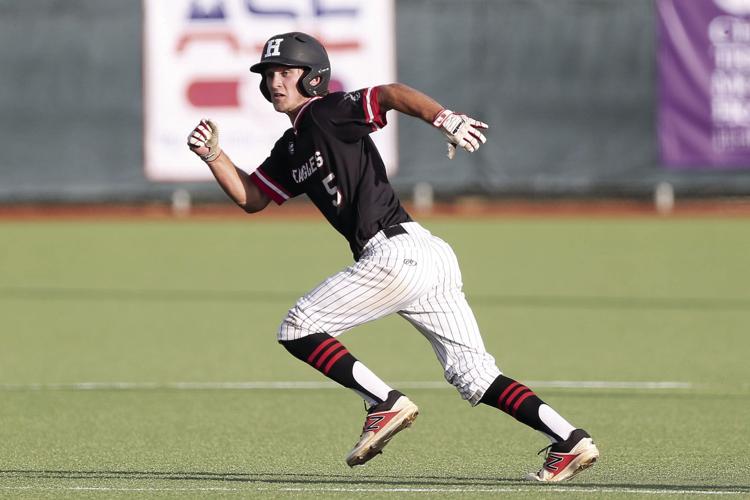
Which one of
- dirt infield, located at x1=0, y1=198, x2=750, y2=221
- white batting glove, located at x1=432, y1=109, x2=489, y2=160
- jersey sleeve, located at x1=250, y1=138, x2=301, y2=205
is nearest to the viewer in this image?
white batting glove, located at x1=432, y1=109, x2=489, y2=160

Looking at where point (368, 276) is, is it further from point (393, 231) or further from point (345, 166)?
point (345, 166)

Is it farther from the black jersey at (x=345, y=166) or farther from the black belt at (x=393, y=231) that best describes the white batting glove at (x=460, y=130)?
the black belt at (x=393, y=231)

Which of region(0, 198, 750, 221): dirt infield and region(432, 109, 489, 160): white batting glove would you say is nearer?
region(432, 109, 489, 160): white batting glove

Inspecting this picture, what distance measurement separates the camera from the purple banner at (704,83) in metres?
20.5

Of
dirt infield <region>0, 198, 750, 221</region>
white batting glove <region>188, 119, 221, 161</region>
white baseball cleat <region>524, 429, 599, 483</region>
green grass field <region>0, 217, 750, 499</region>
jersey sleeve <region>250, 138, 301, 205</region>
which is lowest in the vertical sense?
dirt infield <region>0, 198, 750, 221</region>

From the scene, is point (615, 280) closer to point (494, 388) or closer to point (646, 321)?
point (646, 321)

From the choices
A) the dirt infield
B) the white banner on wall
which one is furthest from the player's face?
the dirt infield

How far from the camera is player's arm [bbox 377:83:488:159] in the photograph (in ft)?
21.6

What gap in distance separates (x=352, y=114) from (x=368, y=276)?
721 millimetres

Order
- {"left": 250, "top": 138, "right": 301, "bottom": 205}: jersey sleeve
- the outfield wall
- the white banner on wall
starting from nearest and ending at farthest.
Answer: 1. {"left": 250, "top": 138, "right": 301, "bottom": 205}: jersey sleeve
2. the white banner on wall
3. the outfield wall

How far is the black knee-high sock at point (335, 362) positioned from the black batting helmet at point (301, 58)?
1.16 m

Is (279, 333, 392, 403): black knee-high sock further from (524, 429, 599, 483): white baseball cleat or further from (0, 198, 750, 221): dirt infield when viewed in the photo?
(0, 198, 750, 221): dirt infield

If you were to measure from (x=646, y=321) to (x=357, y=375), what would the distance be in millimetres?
7581

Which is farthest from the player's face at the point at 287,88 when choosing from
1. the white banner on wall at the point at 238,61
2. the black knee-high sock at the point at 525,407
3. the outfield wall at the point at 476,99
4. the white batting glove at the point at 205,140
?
the outfield wall at the point at 476,99
